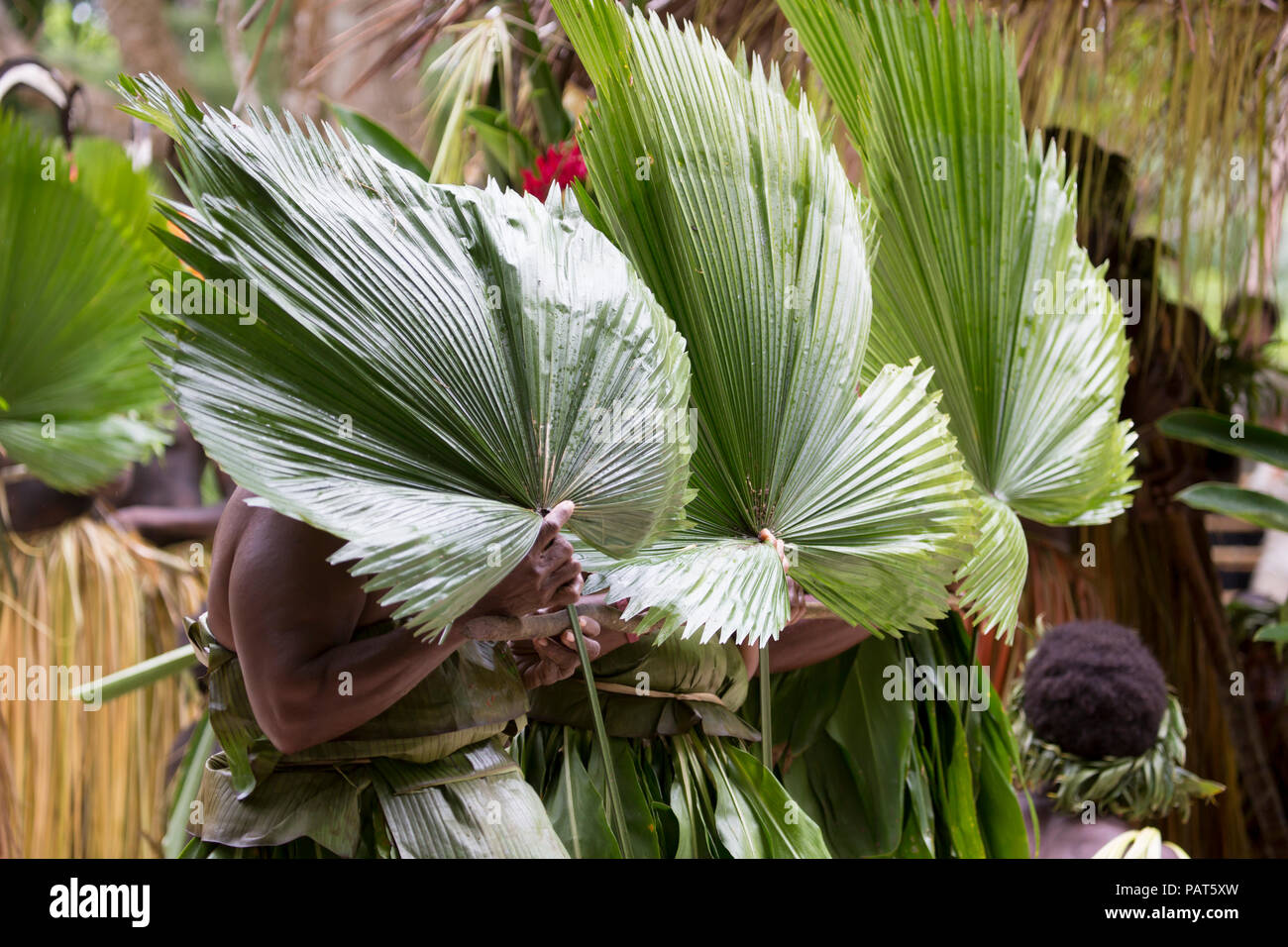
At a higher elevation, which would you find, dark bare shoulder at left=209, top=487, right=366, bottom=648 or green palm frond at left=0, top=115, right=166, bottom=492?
green palm frond at left=0, top=115, right=166, bottom=492

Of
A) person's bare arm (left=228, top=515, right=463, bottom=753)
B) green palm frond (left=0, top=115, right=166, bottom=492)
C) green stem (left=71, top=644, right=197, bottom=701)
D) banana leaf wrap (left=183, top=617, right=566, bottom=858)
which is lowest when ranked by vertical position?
banana leaf wrap (left=183, top=617, right=566, bottom=858)

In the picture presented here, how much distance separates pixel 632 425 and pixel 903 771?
2.54ft

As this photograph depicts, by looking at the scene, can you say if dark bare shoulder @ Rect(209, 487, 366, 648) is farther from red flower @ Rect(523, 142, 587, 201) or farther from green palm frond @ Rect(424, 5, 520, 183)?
A: green palm frond @ Rect(424, 5, 520, 183)

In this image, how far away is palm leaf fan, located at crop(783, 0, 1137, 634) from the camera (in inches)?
34.4

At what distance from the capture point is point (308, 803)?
80 centimetres

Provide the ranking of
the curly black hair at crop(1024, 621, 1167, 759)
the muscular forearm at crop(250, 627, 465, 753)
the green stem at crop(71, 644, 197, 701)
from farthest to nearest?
the curly black hair at crop(1024, 621, 1167, 759), the green stem at crop(71, 644, 197, 701), the muscular forearm at crop(250, 627, 465, 753)

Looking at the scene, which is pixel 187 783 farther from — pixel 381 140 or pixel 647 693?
pixel 381 140

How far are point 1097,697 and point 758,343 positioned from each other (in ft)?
3.92

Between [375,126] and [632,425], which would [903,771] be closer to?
[632,425]

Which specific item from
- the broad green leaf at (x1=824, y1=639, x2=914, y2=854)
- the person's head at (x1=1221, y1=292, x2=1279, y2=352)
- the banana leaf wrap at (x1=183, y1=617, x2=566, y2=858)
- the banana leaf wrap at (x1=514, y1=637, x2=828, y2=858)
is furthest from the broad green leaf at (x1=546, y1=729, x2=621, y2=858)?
the person's head at (x1=1221, y1=292, x2=1279, y2=352)

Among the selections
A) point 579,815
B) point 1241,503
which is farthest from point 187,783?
point 1241,503

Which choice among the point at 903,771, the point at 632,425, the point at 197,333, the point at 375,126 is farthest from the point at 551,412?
the point at 375,126

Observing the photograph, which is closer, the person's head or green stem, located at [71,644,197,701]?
green stem, located at [71,644,197,701]

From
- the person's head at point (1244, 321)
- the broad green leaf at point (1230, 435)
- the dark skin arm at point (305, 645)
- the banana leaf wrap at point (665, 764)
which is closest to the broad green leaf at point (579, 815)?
the banana leaf wrap at point (665, 764)
